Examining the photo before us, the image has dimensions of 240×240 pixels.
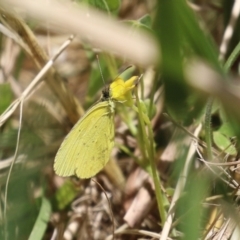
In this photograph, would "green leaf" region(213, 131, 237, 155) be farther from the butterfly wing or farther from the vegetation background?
the butterfly wing

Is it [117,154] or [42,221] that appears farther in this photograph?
[117,154]

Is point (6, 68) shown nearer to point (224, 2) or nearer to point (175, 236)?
point (224, 2)

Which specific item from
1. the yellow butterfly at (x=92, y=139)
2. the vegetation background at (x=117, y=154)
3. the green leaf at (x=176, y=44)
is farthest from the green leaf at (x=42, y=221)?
the green leaf at (x=176, y=44)

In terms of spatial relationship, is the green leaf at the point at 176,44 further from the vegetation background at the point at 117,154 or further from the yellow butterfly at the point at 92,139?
the yellow butterfly at the point at 92,139

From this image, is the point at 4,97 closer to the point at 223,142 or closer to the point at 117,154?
the point at 117,154

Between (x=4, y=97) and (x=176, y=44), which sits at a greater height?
(x=176, y=44)

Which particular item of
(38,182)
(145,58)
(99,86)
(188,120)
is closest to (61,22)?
(145,58)

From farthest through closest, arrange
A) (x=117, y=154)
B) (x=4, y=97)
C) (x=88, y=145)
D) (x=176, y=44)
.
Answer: (x=117, y=154) → (x=4, y=97) → (x=88, y=145) → (x=176, y=44)

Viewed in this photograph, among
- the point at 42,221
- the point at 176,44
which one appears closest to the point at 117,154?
the point at 42,221
